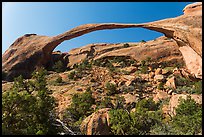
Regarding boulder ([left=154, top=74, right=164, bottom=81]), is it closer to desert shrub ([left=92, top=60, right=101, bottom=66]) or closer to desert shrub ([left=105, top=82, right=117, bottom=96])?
desert shrub ([left=105, top=82, right=117, bottom=96])

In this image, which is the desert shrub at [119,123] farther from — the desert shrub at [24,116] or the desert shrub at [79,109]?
the desert shrub at [79,109]

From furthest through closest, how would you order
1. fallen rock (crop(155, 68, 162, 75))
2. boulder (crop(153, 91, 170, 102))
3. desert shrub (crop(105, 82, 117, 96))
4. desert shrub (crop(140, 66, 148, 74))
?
desert shrub (crop(140, 66, 148, 74))
fallen rock (crop(155, 68, 162, 75))
desert shrub (crop(105, 82, 117, 96))
boulder (crop(153, 91, 170, 102))

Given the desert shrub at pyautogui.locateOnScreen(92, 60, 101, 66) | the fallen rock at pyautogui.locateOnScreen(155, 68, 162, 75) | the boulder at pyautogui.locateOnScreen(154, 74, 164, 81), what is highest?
the desert shrub at pyautogui.locateOnScreen(92, 60, 101, 66)

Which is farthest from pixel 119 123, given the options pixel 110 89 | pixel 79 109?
pixel 110 89

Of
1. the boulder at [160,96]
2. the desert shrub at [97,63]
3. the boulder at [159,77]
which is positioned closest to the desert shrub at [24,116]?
the boulder at [160,96]

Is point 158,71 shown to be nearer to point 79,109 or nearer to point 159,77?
point 159,77

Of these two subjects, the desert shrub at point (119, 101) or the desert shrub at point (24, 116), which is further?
the desert shrub at point (119, 101)

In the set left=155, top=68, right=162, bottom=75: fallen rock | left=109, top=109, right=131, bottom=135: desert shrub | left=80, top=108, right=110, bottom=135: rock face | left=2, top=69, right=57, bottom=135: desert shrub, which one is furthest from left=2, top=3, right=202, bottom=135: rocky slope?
left=2, top=69, right=57, bottom=135: desert shrub

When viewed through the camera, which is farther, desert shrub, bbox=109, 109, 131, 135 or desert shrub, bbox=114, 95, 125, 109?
desert shrub, bbox=114, 95, 125, 109

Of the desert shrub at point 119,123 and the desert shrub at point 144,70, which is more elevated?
the desert shrub at point 144,70

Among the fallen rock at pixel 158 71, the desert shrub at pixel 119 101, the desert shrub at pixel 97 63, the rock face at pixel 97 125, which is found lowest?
the desert shrub at pixel 119 101

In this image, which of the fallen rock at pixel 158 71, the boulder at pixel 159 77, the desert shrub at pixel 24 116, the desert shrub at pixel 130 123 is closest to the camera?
the desert shrub at pixel 24 116

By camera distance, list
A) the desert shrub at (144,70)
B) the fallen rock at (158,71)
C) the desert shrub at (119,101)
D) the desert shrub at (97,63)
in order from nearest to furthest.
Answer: the desert shrub at (119,101)
the fallen rock at (158,71)
the desert shrub at (144,70)
the desert shrub at (97,63)

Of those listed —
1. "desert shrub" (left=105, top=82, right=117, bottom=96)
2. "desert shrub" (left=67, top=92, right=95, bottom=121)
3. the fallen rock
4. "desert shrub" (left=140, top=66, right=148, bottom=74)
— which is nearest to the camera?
"desert shrub" (left=67, top=92, right=95, bottom=121)
